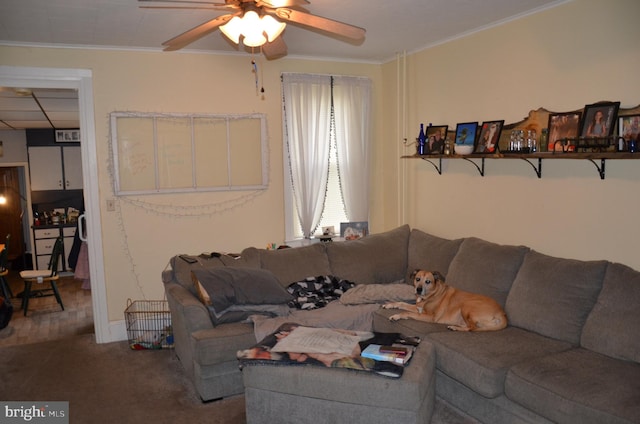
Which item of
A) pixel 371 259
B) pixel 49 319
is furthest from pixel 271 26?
pixel 49 319

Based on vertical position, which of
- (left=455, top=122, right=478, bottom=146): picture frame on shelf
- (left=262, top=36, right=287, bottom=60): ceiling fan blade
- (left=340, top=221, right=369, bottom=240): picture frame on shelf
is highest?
(left=262, top=36, right=287, bottom=60): ceiling fan blade

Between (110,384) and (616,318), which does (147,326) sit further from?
(616,318)

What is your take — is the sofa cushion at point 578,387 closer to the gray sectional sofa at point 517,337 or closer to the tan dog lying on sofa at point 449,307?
the gray sectional sofa at point 517,337

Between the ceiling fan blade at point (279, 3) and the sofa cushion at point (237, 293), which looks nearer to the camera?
the ceiling fan blade at point (279, 3)

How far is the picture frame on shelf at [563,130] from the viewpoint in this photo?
317cm

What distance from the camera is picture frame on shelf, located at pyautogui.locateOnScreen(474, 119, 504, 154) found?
3801 mm

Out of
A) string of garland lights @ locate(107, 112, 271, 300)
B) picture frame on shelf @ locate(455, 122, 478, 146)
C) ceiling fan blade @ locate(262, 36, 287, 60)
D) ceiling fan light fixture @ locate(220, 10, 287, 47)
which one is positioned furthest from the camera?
string of garland lights @ locate(107, 112, 271, 300)

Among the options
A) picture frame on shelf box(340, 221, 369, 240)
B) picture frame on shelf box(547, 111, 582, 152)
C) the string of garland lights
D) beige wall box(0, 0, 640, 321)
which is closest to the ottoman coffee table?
beige wall box(0, 0, 640, 321)

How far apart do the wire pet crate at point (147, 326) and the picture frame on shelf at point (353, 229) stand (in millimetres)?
1783

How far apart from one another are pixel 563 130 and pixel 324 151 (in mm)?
2315

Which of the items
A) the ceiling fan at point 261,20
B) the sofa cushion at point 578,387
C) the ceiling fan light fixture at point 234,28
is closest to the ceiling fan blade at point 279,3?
the ceiling fan at point 261,20

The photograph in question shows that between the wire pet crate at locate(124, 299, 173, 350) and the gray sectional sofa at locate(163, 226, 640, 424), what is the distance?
0.46m

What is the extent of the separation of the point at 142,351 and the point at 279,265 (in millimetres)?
1333

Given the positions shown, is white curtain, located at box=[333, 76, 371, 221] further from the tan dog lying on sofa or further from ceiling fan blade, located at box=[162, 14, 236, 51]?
ceiling fan blade, located at box=[162, 14, 236, 51]
